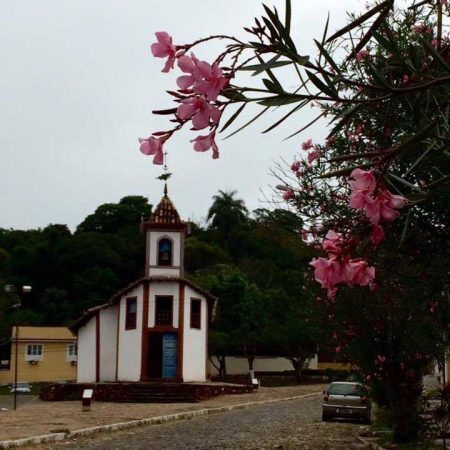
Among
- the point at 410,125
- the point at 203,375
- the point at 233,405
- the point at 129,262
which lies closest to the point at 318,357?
the point at 129,262

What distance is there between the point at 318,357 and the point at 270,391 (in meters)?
20.8

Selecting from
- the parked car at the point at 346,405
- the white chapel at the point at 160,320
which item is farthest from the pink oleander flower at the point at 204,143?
the white chapel at the point at 160,320

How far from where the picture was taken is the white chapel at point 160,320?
36.8m

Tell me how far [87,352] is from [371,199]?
37994mm

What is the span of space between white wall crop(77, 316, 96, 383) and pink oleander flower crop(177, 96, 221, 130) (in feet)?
123

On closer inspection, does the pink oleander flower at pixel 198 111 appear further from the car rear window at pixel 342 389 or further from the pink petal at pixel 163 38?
the car rear window at pixel 342 389

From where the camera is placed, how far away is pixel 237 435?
1817cm

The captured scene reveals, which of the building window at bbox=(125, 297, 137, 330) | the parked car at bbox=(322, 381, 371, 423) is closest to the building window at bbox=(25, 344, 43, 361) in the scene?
the building window at bbox=(125, 297, 137, 330)

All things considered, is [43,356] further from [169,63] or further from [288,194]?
[169,63]

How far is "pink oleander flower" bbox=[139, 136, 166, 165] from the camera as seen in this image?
319cm

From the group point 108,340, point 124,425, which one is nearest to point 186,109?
point 124,425

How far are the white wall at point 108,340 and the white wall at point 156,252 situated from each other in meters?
3.37

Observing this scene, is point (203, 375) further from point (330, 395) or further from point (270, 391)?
point (330, 395)

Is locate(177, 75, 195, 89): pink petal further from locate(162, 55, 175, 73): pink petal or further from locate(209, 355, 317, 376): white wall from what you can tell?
locate(209, 355, 317, 376): white wall
